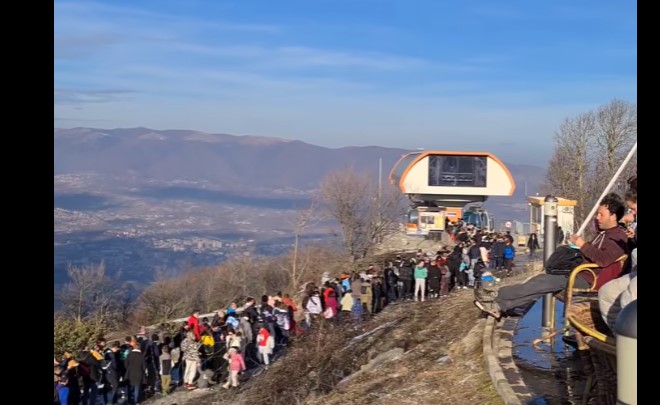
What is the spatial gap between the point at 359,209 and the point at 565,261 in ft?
151

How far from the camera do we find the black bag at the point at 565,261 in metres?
6.97

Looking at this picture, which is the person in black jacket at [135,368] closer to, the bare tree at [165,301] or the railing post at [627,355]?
the railing post at [627,355]

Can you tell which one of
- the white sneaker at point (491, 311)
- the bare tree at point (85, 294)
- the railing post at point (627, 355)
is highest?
the railing post at point (627, 355)

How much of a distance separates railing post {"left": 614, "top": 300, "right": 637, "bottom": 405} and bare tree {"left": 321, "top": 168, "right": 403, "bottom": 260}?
4164 cm

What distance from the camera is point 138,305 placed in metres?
40.4

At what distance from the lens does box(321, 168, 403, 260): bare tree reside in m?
48.5

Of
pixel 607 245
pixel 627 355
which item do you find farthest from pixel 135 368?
pixel 627 355

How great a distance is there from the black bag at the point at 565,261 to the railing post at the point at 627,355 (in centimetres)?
396

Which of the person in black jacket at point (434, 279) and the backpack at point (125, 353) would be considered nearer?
the backpack at point (125, 353)

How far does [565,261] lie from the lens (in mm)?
7047

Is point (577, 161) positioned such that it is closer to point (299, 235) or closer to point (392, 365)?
point (299, 235)

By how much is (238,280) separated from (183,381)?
3231 cm

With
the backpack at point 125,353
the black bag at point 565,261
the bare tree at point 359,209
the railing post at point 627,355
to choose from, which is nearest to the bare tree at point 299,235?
the bare tree at point 359,209
